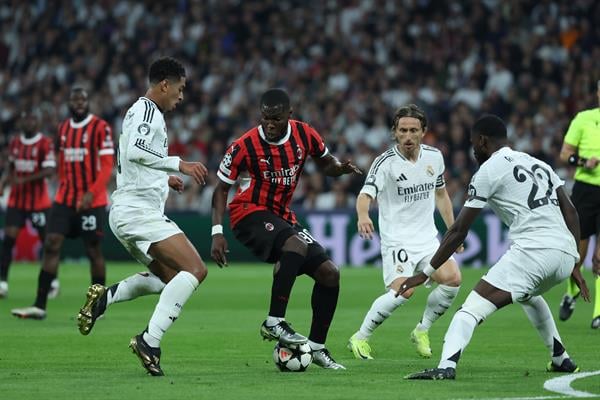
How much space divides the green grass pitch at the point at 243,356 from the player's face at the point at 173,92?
77.0 inches

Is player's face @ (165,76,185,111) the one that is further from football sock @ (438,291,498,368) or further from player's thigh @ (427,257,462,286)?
player's thigh @ (427,257,462,286)

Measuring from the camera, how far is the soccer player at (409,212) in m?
10.2

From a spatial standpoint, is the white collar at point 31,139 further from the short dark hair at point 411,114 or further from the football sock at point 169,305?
the football sock at point 169,305

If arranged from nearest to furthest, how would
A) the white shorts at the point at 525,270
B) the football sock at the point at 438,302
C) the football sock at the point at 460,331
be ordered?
the football sock at the point at 460,331
the white shorts at the point at 525,270
the football sock at the point at 438,302

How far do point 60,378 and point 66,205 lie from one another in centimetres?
519

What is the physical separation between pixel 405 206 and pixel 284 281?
2.05 metres

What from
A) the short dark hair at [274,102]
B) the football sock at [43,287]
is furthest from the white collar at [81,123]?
the short dark hair at [274,102]

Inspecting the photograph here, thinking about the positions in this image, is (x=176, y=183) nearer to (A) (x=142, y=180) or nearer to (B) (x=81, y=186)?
(A) (x=142, y=180)

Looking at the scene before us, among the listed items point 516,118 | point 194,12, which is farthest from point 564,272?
point 194,12

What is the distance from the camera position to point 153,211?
888cm

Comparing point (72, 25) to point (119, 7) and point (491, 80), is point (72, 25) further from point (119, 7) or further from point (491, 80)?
point (491, 80)

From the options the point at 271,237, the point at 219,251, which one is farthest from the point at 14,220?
the point at 219,251

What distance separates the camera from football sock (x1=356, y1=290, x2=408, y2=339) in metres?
10.0

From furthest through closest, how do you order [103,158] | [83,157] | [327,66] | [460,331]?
[327,66] < [83,157] < [103,158] < [460,331]
